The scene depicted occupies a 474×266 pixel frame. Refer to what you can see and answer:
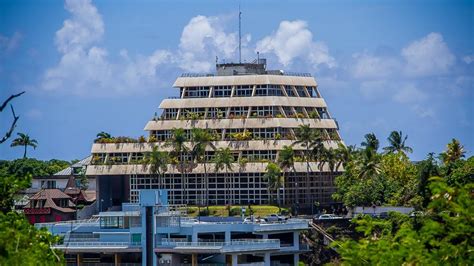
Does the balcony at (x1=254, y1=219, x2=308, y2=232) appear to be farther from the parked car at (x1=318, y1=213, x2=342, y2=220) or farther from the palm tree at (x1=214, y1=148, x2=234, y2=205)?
the palm tree at (x1=214, y1=148, x2=234, y2=205)

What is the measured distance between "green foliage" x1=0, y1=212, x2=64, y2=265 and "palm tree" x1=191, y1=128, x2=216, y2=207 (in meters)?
94.5

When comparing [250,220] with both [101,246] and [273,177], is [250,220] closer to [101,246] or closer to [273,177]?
[101,246]

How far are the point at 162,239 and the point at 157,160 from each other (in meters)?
33.9

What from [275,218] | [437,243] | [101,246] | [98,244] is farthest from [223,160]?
[437,243]

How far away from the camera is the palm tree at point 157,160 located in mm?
190875

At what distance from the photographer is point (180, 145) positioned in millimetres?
190500

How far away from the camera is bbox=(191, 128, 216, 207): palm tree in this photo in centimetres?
19012

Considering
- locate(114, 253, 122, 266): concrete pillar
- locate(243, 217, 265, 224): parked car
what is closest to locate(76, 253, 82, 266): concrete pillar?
locate(114, 253, 122, 266): concrete pillar

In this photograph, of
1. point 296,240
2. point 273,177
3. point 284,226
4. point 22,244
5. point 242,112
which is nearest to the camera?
point 22,244

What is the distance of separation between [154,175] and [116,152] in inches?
235

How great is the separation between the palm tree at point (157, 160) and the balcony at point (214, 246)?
3358 cm

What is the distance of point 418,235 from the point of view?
279 ft

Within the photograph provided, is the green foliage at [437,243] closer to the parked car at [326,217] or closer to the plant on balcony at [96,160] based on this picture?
Answer: the parked car at [326,217]

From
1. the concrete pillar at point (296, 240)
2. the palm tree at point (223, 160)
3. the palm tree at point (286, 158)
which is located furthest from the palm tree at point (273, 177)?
the concrete pillar at point (296, 240)
